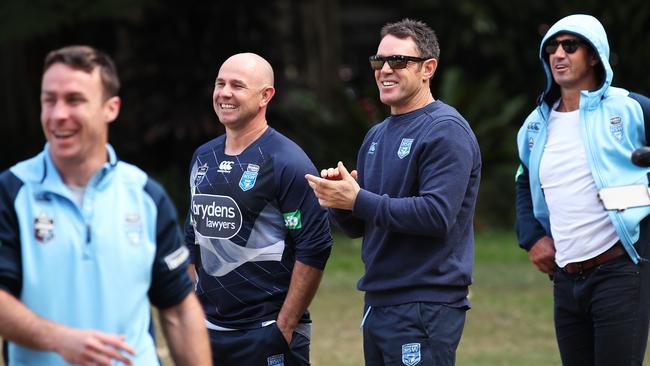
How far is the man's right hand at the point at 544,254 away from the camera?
6.32 metres

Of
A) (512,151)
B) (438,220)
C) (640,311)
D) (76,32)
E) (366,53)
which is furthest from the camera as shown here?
(366,53)

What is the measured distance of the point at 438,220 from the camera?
534 centimetres

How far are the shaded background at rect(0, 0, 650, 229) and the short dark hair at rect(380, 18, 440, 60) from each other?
488 inches

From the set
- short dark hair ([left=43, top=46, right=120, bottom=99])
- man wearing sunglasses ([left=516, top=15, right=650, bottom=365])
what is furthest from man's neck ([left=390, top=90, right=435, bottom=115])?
short dark hair ([left=43, top=46, right=120, bottom=99])

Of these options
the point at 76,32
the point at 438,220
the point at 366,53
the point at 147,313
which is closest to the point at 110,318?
the point at 147,313

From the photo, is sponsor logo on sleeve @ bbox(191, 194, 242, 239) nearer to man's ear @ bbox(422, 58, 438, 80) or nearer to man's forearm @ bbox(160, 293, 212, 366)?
man's ear @ bbox(422, 58, 438, 80)

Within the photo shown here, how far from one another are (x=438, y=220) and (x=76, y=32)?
1716cm

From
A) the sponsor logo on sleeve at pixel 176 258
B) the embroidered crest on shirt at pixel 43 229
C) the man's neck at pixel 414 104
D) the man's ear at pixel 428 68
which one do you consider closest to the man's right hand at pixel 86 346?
the embroidered crest on shirt at pixel 43 229

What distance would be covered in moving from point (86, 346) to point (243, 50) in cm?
1597

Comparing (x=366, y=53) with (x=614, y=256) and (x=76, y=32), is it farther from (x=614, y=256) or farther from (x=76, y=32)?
(x=614, y=256)

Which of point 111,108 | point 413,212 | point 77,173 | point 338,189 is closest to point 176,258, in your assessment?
point 77,173

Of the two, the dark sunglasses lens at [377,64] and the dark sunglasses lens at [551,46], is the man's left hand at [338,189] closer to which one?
the dark sunglasses lens at [377,64]

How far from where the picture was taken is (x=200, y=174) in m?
6.19

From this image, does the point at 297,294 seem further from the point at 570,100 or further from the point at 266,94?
the point at 570,100
